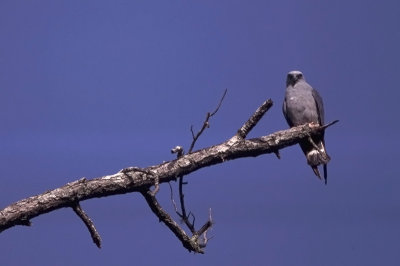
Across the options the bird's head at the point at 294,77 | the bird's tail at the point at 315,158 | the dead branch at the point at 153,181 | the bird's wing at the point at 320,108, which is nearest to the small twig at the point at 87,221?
the dead branch at the point at 153,181

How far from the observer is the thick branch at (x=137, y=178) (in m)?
3.12

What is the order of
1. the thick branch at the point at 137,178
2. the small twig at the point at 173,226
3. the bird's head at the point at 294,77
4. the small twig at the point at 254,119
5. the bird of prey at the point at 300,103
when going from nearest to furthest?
the thick branch at the point at 137,178
the small twig at the point at 173,226
the small twig at the point at 254,119
the bird of prey at the point at 300,103
the bird's head at the point at 294,77

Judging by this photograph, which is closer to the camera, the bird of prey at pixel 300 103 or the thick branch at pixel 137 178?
the thick branch at pixel 137 178

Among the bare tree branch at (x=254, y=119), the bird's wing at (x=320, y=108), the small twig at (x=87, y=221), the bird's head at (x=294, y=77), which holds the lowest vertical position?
the small twig at (x=87, y=221)

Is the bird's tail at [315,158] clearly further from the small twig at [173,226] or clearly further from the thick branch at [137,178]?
the small twig at [173,226]

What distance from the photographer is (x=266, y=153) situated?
3545 mm

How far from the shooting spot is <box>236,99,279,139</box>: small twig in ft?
11.6

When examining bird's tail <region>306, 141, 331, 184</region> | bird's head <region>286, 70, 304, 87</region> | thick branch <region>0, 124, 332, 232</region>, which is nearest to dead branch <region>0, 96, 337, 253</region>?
thick branch <region>0, 124, 332, 232</region>

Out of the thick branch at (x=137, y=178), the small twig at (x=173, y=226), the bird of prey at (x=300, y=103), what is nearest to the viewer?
the thick branch at (x=137, y=178)

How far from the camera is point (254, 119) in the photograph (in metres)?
3.57

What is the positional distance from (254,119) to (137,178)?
933 mm

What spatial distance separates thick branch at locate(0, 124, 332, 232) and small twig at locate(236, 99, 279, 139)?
0.07 meters

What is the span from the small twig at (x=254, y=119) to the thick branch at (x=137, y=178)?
0.07 m

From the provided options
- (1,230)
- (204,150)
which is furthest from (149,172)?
(1,230)
